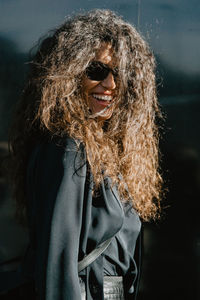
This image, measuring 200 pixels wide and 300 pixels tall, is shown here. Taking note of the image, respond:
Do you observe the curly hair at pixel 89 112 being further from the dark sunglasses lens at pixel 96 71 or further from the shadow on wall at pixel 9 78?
the shadow on wall at pixel 9 78

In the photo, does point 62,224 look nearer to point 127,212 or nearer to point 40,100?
point 127,212

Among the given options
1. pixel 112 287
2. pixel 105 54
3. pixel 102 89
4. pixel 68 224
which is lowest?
pixel 112 287

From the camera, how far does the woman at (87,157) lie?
1.54 meters

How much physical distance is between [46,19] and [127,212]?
1351mm

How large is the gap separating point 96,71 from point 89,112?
20 cm

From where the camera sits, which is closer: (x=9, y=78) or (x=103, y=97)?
(x=103, y=97)

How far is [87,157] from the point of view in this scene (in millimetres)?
1658

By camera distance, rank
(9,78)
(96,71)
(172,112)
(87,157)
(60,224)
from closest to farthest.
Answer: (60,224), (87,157), (96,71), (172,112), (9,78)

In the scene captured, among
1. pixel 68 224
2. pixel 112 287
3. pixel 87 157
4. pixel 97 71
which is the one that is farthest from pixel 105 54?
pixel 112 287

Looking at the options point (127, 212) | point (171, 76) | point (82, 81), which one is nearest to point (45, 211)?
point (127, 212)

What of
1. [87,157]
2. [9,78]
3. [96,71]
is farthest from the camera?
[9,78]

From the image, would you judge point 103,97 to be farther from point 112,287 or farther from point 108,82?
point 112,287

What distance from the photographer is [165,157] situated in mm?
2447

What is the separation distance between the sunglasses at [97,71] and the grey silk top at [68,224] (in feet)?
1.34
